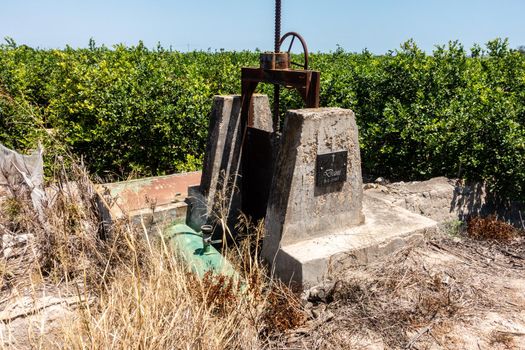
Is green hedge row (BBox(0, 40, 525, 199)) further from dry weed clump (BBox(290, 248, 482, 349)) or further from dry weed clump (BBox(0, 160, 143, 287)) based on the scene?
dry weed clump (BBox(290, 248, 482, 349))

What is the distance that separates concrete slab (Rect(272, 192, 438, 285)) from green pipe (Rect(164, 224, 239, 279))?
47cm

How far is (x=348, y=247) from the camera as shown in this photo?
351 centimetres

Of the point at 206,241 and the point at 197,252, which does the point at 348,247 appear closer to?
the point at 206,241

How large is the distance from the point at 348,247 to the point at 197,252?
1369mm

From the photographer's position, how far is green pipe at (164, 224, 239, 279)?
3.55m

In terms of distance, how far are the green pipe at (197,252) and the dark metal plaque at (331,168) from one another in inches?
42.0

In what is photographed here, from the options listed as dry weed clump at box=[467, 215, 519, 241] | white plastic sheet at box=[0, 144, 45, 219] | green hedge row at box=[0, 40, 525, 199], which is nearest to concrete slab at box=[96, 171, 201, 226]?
white plastic sheet at box=[0, 144, 45, 219]

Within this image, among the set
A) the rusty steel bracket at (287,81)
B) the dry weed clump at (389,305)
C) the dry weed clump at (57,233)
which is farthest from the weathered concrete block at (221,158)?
the dry weed clump at (389,305)

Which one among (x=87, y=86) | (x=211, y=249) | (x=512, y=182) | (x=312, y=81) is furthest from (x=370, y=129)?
(x=87, y=86)

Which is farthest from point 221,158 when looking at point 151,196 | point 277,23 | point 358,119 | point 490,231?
point 358,119

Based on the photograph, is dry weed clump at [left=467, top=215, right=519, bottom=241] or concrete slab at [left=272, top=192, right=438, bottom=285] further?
dry weed clump at [left=467, top=215, right=519, bottom=241]

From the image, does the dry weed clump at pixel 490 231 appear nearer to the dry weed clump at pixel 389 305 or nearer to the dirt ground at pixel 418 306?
the dirt ground at pixel 418 306

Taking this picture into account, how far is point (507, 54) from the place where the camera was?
877cm

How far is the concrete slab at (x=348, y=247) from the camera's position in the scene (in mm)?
3342
